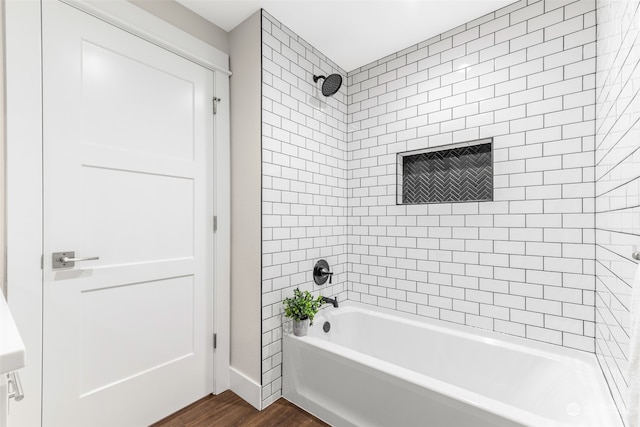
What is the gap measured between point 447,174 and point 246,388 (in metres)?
2.11

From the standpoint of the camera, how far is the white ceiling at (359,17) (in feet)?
6.38

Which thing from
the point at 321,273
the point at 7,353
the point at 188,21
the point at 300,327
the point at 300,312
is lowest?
the point at 300,327

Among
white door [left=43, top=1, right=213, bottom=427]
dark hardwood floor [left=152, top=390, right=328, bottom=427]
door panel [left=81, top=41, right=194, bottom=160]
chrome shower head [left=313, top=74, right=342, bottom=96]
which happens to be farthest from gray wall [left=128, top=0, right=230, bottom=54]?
dark hardwood floor [left=152, top=390, right=328, bottom=427]

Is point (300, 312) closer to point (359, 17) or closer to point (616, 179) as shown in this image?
point (616, 179)

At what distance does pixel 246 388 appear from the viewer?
205cm

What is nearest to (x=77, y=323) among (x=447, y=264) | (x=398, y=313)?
(x=398, y=313)

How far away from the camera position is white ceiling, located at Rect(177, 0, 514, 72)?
6.38 feet

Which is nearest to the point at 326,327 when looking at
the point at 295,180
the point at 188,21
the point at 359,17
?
the point at 295,180

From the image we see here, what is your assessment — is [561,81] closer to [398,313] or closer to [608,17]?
[608,17]

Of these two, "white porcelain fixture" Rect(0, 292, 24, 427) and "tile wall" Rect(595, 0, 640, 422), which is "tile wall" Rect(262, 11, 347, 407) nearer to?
"white porcelain fixture" Rect(0, 292, 24, 427)

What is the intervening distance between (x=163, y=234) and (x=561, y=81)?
257 centimetres

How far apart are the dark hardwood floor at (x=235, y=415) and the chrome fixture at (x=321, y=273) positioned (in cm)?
87

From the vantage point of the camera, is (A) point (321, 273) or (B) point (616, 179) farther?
(A) point (321, 273)

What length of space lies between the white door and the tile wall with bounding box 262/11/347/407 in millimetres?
429
